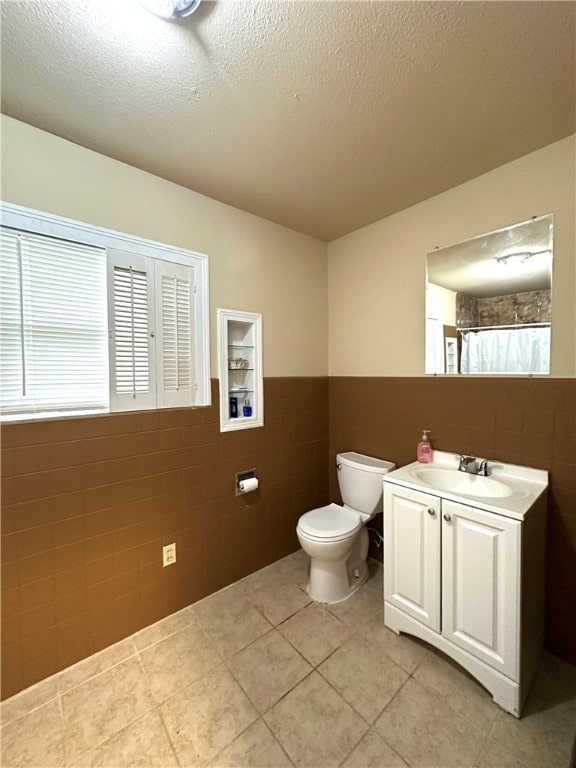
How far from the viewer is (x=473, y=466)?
65.1 inches

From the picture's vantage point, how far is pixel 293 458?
232cm

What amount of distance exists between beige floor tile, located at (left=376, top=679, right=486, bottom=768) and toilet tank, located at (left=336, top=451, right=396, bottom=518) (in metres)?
0.88

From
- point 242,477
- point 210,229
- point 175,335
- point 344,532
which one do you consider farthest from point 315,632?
point 210,229

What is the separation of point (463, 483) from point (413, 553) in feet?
1.55

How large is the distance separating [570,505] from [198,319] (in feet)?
6.98

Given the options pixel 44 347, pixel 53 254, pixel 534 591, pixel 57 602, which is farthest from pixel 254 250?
pixel 534 591

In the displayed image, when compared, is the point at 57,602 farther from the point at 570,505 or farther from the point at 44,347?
the point at 570,505

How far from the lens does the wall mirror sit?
151 cm

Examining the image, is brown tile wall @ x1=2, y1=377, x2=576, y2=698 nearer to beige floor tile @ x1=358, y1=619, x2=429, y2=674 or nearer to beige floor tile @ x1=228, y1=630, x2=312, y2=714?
beige floor tile @ x1=228, y1=630, x2=312, y2=714

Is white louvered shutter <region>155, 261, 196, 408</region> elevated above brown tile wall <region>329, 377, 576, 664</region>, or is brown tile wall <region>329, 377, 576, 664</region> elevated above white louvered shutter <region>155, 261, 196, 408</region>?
white louvered shutter <region>155, 261, 196, 408</region>

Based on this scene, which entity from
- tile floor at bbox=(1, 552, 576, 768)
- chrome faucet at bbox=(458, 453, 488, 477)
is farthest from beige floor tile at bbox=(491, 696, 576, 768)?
chrome faucet at bbox=(458, 453, 488, 477)

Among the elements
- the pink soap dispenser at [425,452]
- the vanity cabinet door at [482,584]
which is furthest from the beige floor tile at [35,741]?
the pink soap dispenser at [425,452]

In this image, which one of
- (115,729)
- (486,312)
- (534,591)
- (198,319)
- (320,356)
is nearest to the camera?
(115,729)

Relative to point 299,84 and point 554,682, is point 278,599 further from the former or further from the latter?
point 299,84
